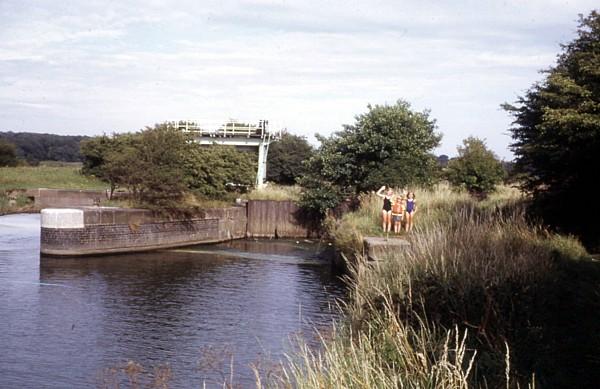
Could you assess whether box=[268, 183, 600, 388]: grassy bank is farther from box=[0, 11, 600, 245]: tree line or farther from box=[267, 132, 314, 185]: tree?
box=[267, 132, 314, 185]: tree

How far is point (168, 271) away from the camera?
24.5 m

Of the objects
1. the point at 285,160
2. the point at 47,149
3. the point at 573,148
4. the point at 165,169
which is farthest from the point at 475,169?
the point at 47,149

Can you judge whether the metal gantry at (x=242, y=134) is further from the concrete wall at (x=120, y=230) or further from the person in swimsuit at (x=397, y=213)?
the person in swimsuit at (x=397, y=213)

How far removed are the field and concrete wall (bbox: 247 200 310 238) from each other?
15.0 meters

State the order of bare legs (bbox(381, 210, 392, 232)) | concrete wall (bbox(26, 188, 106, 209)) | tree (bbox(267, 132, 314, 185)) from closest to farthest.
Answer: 1. bare legs (bbox(381, 210, 392, 232))
2. concrete wall (bbox(26, 188, 106, 209))
3. tree (bbox(267, 132, 314, 185))

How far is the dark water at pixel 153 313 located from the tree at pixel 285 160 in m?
34.4

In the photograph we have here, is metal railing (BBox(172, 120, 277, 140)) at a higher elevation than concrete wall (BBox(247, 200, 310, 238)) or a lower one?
higher

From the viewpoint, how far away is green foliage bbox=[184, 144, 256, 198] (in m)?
35.4

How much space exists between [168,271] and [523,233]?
14.2 meters

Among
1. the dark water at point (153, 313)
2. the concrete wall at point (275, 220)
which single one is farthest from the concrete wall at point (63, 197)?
the dark water at point (153, 313)

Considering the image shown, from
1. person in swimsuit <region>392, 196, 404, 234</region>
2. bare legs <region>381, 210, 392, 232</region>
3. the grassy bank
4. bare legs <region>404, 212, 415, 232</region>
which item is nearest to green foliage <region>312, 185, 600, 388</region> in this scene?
the grassy bank

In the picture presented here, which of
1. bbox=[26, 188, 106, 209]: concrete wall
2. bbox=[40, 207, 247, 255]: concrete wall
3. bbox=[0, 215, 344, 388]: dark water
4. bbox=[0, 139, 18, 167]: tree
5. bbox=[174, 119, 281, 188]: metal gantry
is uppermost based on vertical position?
bbox=[174, 119, 281, 188]: metal gantry

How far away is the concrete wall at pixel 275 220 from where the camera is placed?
1522 inches

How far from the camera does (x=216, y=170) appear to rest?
37031mm
